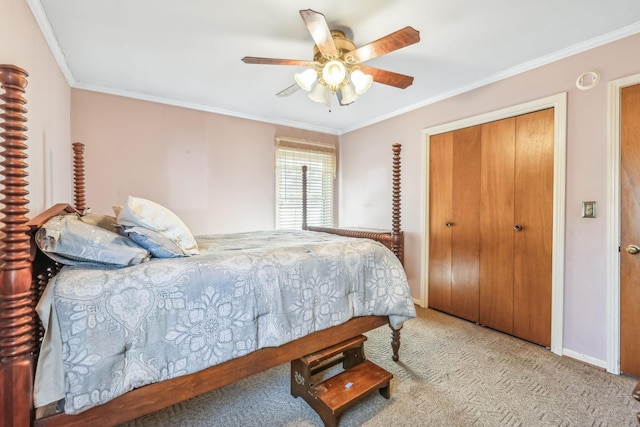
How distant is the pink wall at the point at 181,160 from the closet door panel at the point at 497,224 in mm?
2594

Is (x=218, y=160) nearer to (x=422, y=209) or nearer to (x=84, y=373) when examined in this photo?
(x=422, y=209)

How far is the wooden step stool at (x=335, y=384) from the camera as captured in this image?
5.24 ft

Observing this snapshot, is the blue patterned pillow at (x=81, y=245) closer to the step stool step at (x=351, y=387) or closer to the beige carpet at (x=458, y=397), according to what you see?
the beige carpet at (x=458, y=397)

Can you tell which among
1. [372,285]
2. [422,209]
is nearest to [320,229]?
[422,209]

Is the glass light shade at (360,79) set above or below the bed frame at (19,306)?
above

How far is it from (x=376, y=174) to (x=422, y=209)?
921mm

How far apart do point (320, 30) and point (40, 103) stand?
6.37 feet

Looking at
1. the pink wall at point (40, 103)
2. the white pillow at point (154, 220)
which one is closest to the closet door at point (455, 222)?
the white pillow at point (154, 220)

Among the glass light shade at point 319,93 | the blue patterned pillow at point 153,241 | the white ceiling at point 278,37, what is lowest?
the blue patterned pillow at point 153,241

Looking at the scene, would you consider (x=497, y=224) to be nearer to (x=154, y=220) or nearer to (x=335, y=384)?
(x=335, y=384)

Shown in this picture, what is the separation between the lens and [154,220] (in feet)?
5.11

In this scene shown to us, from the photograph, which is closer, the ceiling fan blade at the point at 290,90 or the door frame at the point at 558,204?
the ceiling fan blade at the point at 290,90

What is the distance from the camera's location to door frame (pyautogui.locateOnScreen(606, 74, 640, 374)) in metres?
2.06

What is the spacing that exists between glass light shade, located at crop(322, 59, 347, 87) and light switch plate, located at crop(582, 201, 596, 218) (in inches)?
84.0
